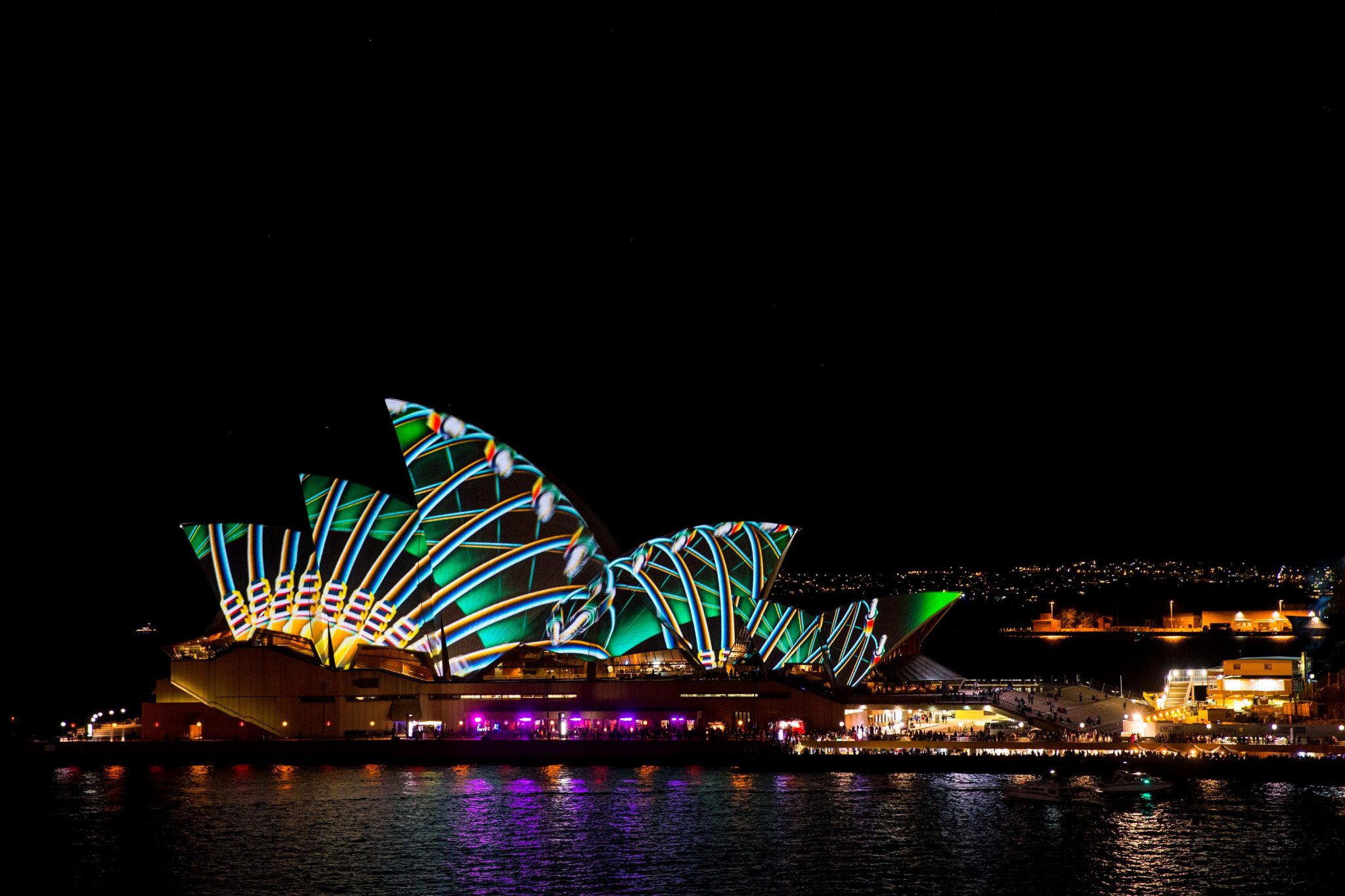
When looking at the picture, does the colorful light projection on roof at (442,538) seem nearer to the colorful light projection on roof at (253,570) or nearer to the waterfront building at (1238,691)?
the colorful light projection on roof at (253,570)

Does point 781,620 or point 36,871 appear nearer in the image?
point 36,871

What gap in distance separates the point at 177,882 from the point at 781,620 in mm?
31110

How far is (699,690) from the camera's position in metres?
51.0

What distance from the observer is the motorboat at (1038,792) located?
120 feet

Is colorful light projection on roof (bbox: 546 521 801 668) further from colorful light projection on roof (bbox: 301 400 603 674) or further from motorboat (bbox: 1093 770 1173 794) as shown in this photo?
motorboat (bbox: 1093 770 1173 794)

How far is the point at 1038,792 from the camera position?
37.0 meters

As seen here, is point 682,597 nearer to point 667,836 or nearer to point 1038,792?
point 1038,792

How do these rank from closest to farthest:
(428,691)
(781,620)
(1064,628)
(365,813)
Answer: (365,813), (428,691), (781,620), (1064,628)

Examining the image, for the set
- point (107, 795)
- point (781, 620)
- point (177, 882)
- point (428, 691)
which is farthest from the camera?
point (781, 620)

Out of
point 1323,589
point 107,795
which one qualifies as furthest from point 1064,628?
point 107,795

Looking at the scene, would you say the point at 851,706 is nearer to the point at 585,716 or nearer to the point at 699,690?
the point at 699,690

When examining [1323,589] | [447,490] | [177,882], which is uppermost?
[447,490]

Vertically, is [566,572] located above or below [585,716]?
above

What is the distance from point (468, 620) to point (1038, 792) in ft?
71.6
